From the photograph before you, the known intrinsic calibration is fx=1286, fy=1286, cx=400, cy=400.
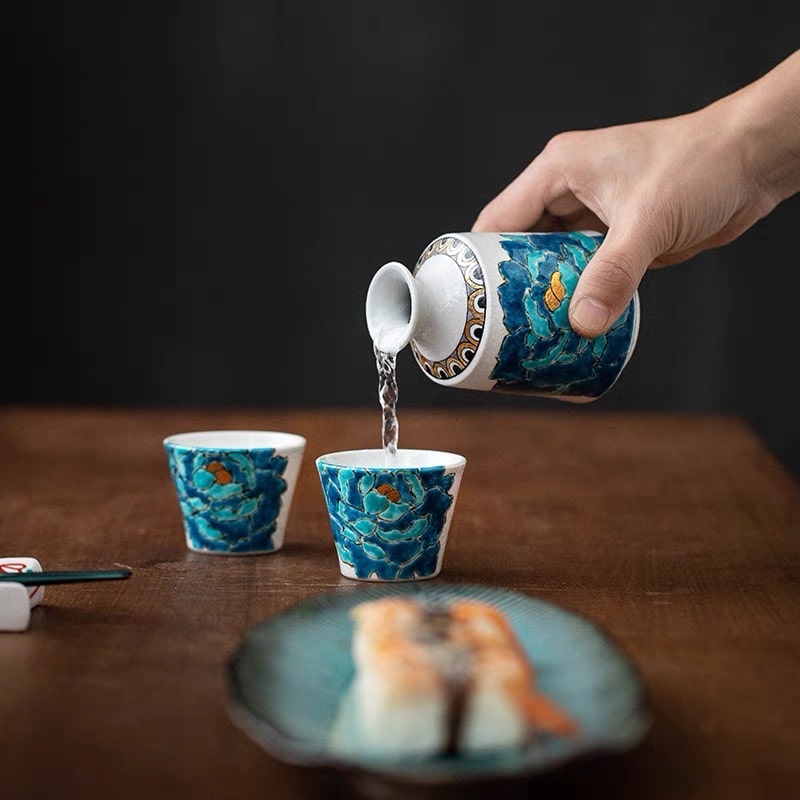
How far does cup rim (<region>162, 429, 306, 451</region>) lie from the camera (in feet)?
4.20

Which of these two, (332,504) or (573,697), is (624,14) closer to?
(332,504)

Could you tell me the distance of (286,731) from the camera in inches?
26.1

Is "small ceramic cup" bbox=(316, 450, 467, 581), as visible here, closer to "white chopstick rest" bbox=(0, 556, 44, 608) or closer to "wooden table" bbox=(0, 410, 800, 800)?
"wooden table" bbox=(0, 410, 800, 800)

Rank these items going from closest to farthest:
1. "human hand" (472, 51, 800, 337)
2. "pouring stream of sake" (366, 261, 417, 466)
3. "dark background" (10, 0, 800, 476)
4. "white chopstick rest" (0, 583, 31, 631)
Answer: "white chopstick rest" (0, 583, 31, 631) < "pouring stream of sake" (366, 261, 417, 466) < "human hand" (472, 51, 800, 337) < "dark background" (10, 0, 800, 476)

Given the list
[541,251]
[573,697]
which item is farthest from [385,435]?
[573,697]

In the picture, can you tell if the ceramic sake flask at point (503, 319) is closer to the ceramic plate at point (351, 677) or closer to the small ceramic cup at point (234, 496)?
the small ceramic cup at point (234, 496)

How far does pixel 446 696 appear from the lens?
2.10 ft

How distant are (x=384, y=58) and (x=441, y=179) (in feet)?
1.24

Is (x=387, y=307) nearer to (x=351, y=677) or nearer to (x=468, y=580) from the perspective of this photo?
(x=468, y=580)

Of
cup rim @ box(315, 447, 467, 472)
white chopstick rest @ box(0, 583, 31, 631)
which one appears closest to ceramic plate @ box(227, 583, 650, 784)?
white chopstick rest @ box(0, 583, 31, 631)

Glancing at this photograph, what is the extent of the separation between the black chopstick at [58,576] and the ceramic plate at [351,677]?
26 centimetres

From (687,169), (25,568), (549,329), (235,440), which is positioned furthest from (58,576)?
(687,169)

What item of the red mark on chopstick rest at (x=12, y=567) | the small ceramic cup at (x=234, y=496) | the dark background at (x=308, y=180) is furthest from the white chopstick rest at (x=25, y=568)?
the dark background at (x=308, y=180)

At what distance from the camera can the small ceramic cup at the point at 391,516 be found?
114 cm
